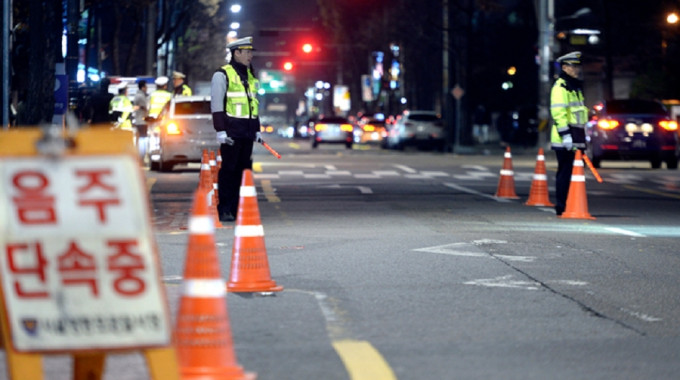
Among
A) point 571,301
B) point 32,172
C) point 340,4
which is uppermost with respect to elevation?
point 340,4

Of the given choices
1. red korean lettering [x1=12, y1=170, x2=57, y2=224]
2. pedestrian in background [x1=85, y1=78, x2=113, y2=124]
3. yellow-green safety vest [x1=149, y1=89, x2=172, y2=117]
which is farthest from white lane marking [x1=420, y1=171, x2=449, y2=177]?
red korean lettering [x1=12, y1=170, x2=57, y2=224]

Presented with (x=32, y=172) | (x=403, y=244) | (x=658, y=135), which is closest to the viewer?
(x=32, y=172)

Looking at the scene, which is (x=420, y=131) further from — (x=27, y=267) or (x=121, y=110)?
(x=27, y=267)

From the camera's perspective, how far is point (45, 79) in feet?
90.2

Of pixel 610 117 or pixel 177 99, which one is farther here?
pixel 610 117

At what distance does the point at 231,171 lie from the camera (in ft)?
52.1

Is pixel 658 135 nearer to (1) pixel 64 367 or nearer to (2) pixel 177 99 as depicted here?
(2) pixel 177 99

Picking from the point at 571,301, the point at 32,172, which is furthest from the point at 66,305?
the point at 571,301

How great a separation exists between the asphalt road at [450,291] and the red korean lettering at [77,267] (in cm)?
154

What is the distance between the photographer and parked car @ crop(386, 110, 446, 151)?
5406 centimetres

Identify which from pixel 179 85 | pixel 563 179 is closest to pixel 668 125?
pixel 179 85

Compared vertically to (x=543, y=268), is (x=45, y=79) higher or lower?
higher

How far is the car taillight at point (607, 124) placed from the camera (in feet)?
108

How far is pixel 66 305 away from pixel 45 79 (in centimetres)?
2239
